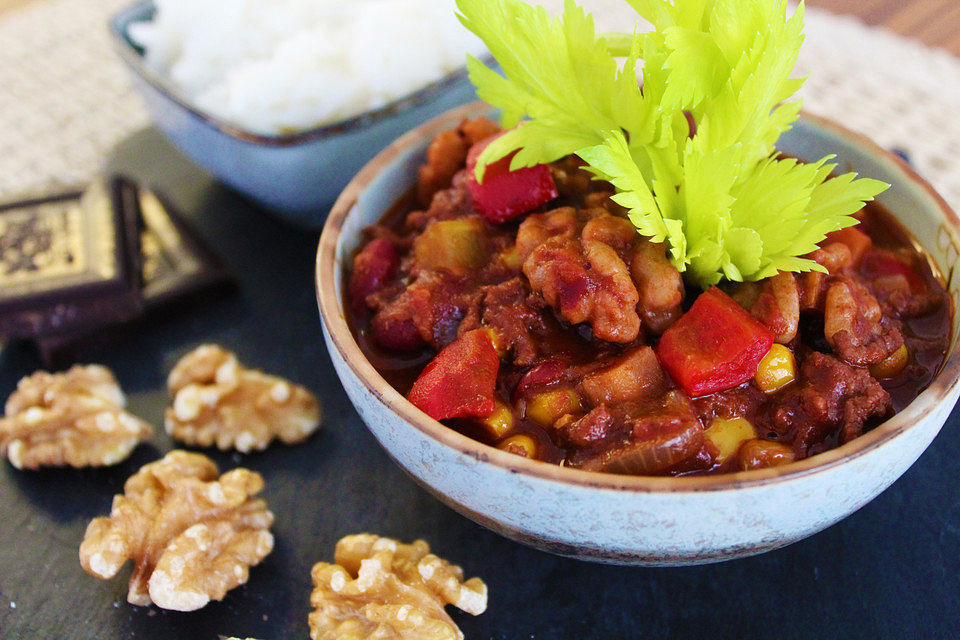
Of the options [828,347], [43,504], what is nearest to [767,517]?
[828,347]

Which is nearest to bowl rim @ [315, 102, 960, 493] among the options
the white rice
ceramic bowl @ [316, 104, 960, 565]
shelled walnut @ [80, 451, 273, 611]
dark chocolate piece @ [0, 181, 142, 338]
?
ceramic bowl @ [316, 104, 960, 565]

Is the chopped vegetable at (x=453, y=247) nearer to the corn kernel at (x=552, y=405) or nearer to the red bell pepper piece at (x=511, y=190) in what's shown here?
the red bell pepper piece at (x=511, y=190)

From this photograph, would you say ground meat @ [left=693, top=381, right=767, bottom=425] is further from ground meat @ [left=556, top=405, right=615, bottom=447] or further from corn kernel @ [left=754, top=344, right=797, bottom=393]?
ground meat @ [left=556, top=405, right=615, bottom=447]

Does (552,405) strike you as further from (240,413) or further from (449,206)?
(240,413)

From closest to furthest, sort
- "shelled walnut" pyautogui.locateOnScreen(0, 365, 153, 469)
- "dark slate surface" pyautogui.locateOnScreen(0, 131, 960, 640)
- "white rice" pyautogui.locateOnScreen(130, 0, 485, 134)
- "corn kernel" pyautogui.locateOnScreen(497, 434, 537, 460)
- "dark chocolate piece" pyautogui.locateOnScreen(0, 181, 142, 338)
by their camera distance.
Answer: "corn kernel" pyautogui.locateOnScreen(497, 434, 537, 460) → "dark slate surface" pyautogui.locateOnScreen(0, 131, 960, 640) → "shelled walnut" pyautogui.locateOnScreen(0, 365, 153, 469) → "dark chocolate piece" pyautogui.locateOnScreen(0, 181, 142, 338) → "white rice" pyautogui.locateOnScreen(130, 0, 485, 134)

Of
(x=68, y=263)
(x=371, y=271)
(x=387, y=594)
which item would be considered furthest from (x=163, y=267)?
(x=387, y=594)

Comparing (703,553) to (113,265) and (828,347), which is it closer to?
(828,347)
